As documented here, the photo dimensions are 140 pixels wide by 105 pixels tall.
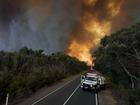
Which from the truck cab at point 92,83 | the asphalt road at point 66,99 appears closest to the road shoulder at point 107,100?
the asphalt road at point 66,99

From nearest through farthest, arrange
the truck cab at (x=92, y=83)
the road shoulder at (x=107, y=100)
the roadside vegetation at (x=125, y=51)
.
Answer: the road shoulder at (x=107, y=100), the roadside vegetation at (x=125, y=51), the truck cab at (x=92, y=83)

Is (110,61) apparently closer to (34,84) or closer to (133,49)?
(133,49)

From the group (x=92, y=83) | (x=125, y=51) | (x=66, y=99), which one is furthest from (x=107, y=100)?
(x=125, y=51)

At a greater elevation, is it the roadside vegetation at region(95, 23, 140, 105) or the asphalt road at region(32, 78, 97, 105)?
the roadside vegetation at region(95, 23, 140, 105)

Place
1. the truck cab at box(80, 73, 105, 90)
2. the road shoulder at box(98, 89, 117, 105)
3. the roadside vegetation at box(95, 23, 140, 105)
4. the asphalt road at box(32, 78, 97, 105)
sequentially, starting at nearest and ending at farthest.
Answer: the asphalt road at box(32, 78, 97, 105), the road shoulder at box(98, 89, 117, 105), the roadside vegetation at box(95, 23, 140, 105), the truck cab at box(80, 73, 105, 90)

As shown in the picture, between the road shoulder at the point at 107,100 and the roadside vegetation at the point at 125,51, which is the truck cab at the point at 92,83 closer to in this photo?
the roadside vegetation at the point at 125,51

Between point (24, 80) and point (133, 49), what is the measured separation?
16.4 metres

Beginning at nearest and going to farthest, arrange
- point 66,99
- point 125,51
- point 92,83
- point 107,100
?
point 66,99, point 107,100, point 92,83, point 125,51

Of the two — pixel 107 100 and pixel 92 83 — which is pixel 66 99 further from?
pixel 92 83

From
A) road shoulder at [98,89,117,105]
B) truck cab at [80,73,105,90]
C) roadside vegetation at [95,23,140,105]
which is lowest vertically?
road shoulder at [98,89,117,105]

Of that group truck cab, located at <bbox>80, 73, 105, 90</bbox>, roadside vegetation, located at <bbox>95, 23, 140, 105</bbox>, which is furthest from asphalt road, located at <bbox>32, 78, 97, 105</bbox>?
truck cab, located at <bbox>80, 73, 105, 90</bbox>

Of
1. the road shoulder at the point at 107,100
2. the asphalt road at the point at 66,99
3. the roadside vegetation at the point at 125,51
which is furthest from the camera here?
the roadside vegetation at the point at 125,51

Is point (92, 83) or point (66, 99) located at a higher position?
point (92, 83)

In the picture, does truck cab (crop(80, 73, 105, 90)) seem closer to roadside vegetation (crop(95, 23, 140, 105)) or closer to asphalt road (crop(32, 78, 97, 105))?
roadside vegetation (crop(95, 23, 140, 105))
